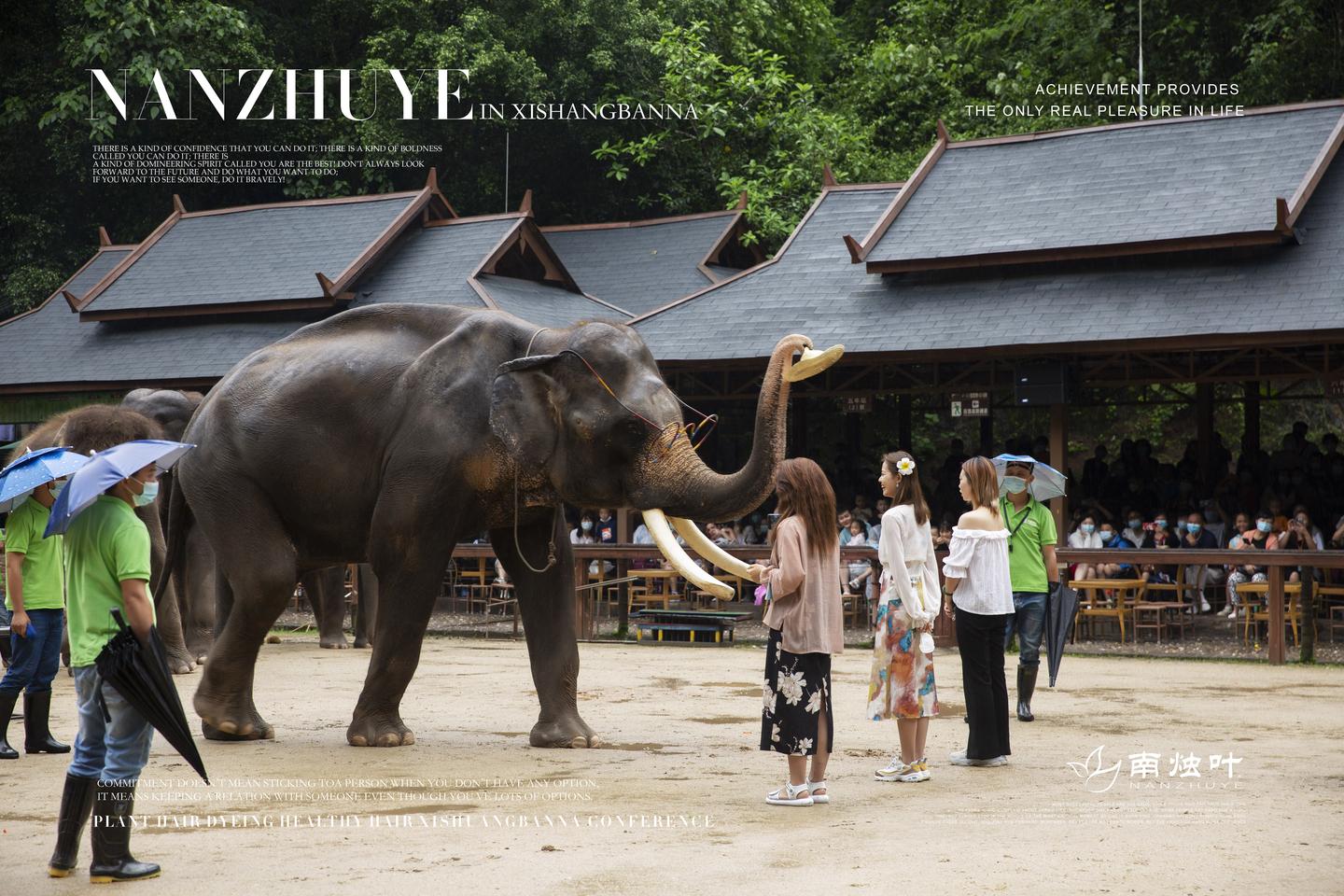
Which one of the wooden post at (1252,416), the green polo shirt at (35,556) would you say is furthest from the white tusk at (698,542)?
the wooden post at (1252,416)

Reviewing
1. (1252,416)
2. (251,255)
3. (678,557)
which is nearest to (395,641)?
(678,557)

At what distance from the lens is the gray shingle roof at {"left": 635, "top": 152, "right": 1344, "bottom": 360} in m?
17.3

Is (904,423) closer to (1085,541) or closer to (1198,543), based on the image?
(1085,541)

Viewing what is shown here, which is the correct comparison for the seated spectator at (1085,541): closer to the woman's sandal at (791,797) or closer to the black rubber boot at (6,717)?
the woman's sandal at (791,797)

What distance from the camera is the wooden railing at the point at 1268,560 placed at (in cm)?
1528

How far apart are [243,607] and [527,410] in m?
2.13

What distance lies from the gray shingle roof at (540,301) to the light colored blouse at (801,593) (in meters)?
16.5

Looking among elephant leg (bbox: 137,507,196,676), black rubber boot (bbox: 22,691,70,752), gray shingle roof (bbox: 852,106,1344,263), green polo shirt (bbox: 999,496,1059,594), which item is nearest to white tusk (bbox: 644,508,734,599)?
green polo shirt (bbox: 999,496,1059,594)

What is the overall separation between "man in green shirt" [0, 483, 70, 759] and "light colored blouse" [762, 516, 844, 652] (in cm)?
423

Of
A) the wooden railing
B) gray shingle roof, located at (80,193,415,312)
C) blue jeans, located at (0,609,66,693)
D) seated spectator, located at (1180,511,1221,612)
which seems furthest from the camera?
gray shingle roof, located at (80,193,415,312)

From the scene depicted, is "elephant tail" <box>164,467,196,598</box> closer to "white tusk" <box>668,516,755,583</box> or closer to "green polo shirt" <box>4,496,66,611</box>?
"green polo shirt" <box>4,496,66,611</box>

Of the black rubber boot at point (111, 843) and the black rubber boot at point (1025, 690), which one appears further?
the black rubber boot at point (1025, 690)

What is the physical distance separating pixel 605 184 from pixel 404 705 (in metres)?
28.2

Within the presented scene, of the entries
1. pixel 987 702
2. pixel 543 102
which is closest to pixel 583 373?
pixel 987 702
